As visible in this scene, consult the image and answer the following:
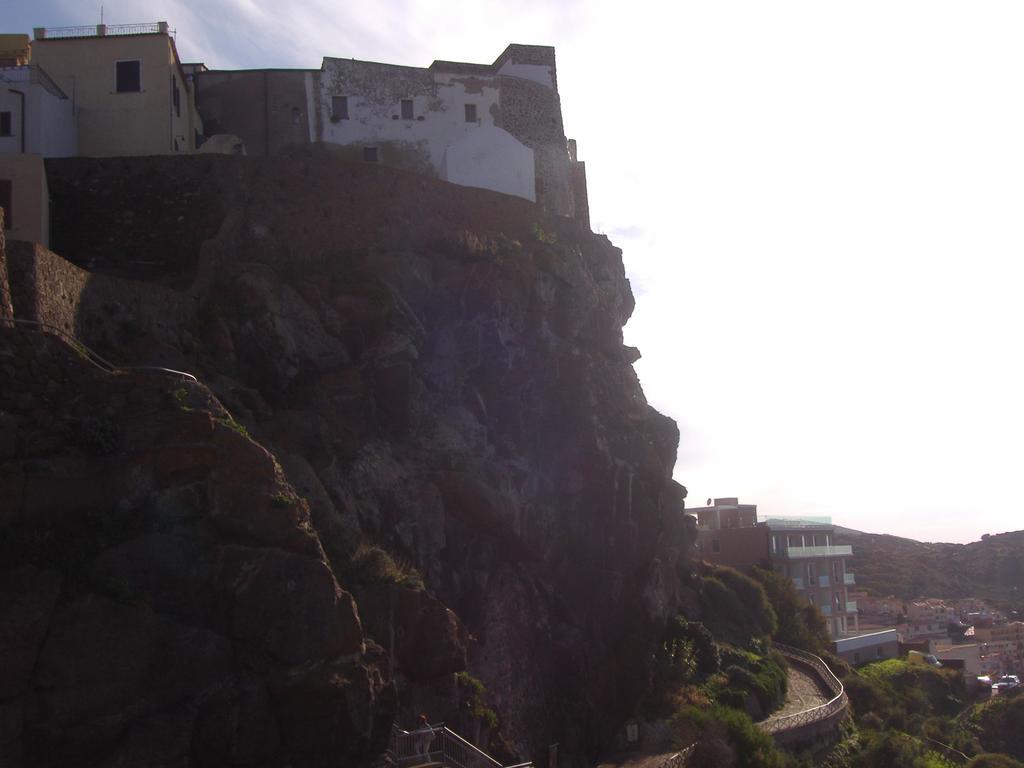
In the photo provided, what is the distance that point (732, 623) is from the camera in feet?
144

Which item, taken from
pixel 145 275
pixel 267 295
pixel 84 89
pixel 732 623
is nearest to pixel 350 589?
pixel 267 295

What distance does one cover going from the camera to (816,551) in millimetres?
59625

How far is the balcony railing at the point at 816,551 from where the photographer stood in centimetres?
5714

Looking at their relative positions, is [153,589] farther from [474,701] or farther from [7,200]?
[7,200]

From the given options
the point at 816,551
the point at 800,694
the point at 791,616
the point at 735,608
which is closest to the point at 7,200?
the point at 735,608

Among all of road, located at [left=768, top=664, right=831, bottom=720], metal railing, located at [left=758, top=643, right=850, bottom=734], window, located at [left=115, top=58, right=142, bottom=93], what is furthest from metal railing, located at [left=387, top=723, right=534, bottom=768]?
window, located at [left=115, top=58, right=142, bottom=93]

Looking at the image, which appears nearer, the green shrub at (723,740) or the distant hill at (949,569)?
the green shrub at (723,740)

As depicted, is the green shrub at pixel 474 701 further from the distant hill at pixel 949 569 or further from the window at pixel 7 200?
the distant hill at pixel 949 569

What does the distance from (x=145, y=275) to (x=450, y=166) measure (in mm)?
12811

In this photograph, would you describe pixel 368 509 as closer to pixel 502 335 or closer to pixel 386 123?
pixel 502 335

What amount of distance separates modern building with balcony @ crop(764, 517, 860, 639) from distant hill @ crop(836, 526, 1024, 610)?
5023cm

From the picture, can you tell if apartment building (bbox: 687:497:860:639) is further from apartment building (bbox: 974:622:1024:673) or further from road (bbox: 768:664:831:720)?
apartment building (bbox: 974:622:1024:673)

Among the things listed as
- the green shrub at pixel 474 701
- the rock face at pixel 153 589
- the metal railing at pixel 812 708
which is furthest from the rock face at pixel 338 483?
the metal railing at pixel 812 708

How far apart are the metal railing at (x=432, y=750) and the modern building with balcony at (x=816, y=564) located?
123 ft
